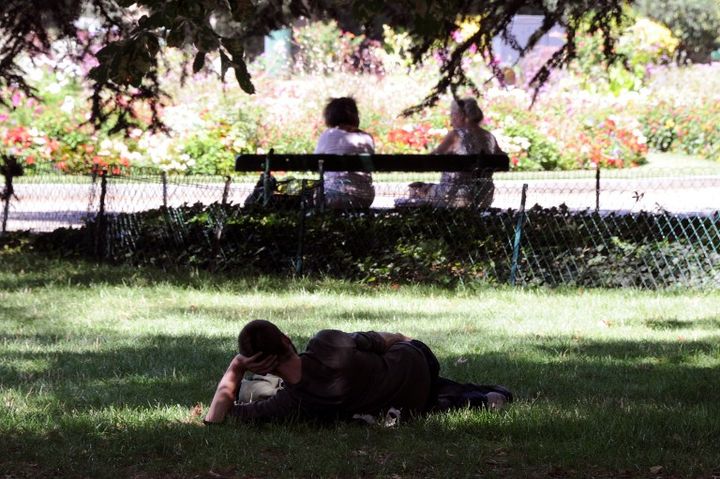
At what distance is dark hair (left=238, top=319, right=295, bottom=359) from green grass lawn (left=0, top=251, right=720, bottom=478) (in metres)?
0.38

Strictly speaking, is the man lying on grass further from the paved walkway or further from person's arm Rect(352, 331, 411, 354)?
the paved walkway

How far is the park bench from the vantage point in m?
10.7

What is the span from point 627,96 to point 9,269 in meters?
15.3

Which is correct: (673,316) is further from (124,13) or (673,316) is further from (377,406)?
(124,13)

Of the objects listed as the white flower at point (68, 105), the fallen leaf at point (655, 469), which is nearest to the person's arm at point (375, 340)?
the fallen leaf at point (655, 469)

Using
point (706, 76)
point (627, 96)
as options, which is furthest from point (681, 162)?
point (706, 76)

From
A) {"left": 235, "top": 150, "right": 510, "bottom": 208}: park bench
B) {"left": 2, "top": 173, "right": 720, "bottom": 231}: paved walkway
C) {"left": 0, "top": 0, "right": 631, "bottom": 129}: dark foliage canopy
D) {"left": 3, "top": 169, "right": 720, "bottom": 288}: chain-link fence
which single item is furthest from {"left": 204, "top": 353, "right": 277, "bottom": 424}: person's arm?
{"left": 2, "top": 173, "right": 720, "bottom": 231}: paved walkway

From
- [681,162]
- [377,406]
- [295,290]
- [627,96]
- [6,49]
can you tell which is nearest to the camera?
[377,406]

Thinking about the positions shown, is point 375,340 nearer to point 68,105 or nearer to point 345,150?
point 345,150

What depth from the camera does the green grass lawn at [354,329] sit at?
466 cm

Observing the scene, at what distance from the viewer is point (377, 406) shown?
5.16 metres

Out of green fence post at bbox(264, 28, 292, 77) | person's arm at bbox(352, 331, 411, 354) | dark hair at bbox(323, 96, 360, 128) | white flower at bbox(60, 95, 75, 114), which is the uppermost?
green fence post at bbox(264, 28, 292, 77)

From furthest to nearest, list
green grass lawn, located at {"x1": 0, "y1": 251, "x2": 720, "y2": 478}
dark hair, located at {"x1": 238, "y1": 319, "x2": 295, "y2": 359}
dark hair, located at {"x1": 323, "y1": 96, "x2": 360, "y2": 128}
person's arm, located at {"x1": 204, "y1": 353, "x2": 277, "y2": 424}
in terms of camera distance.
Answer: dark hair, located at {"x1": 323, "y1": 96, "x2": 360, "y2": 128} < person's arm, located at {"x1": 204, "y1": 353, "x2": 277, "y2": 424} < dark hair, located at {"x1": 238, "y1": 319, "x2": 295, "y2": 359} < green grass lawn, located at {"x1": 0, "y1": 251, "x2": 720, "y2": 478}

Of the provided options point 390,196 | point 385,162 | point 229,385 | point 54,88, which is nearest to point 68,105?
point 54,88
